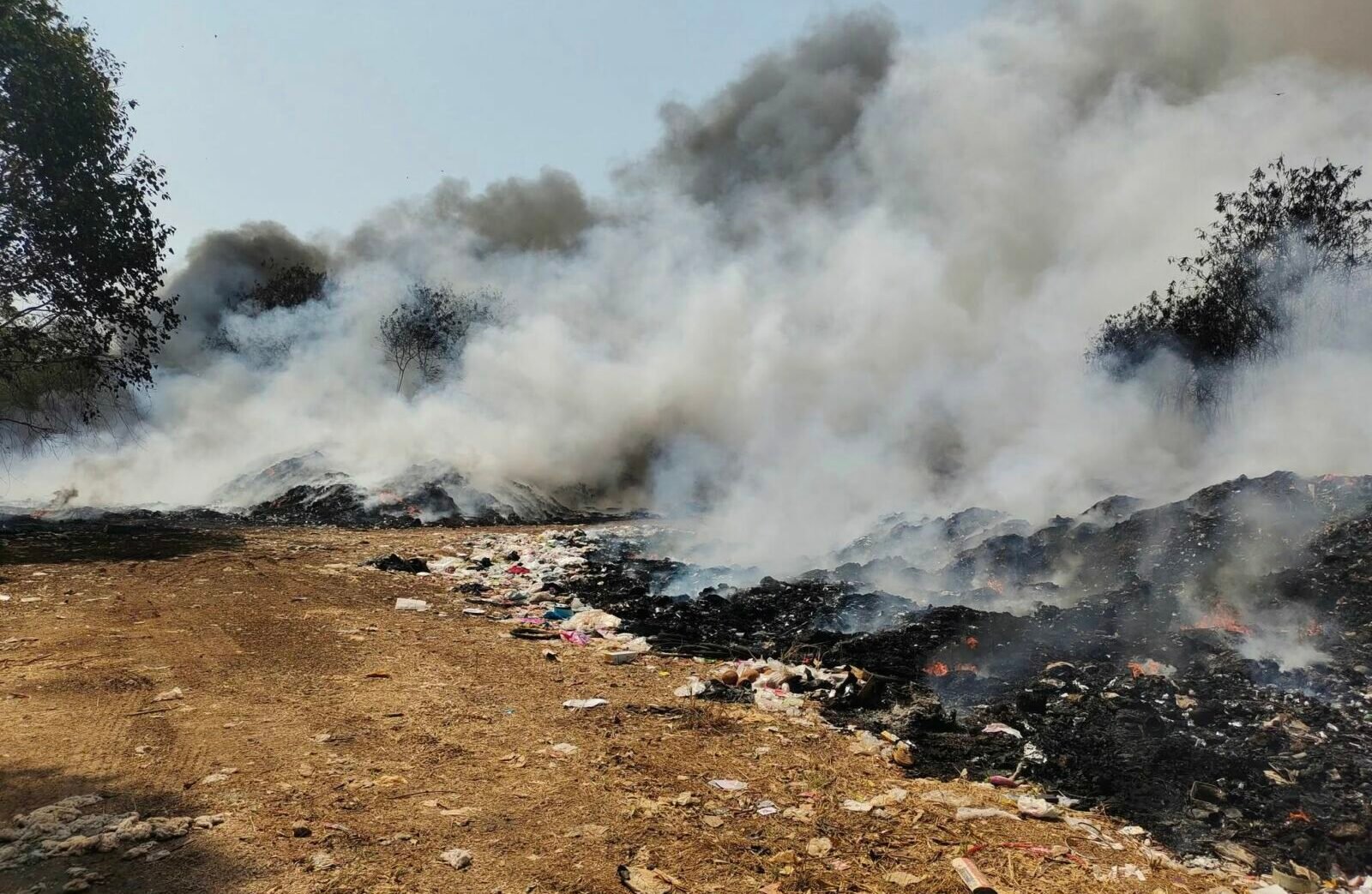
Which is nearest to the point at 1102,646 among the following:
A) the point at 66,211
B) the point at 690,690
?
the point at 690,690

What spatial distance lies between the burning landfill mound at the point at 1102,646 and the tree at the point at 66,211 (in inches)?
243

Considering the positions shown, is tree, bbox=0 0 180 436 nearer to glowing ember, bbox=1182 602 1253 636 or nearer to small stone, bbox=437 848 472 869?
small stone, bbox=437 848 472 869

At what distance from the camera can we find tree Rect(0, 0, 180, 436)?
9.72 m

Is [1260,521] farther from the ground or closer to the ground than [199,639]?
farther from the ground

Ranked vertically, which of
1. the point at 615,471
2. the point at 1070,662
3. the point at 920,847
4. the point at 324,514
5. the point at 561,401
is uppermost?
the point at 561,401

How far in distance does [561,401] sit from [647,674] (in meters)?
17.6

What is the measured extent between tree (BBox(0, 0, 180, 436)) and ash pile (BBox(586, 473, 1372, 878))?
868cm

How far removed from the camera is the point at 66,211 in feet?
33.8

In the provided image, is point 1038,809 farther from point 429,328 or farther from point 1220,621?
point 429,328

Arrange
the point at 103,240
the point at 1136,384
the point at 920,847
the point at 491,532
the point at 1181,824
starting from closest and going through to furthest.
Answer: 1. the point at 920,847
2. the point at 1181,824
3. the point at 103,240
4. the point at 491,532
5. the point at 1136,384

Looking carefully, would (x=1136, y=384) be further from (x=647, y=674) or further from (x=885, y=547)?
(x=647, y=674)

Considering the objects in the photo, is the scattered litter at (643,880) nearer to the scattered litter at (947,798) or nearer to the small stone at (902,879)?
the small stone at (902,879)

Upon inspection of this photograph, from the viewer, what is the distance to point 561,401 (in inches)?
893

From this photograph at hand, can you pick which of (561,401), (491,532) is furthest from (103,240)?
(561,401)
